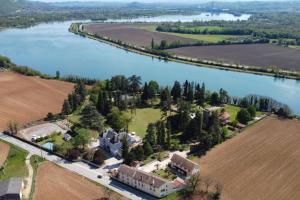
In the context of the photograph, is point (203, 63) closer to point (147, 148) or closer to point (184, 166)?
point (147, 148)

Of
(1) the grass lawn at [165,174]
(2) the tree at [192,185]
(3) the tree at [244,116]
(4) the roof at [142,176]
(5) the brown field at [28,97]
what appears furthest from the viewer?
(5) the brown field at [28,97]

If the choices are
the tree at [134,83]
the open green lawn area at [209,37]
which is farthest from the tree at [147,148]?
the open green lawn area at [209,37]

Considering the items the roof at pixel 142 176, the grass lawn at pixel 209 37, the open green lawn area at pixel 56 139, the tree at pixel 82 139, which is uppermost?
the grass lawn at pixel 209 37

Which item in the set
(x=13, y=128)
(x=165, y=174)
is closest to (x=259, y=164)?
(x=165, y=174)

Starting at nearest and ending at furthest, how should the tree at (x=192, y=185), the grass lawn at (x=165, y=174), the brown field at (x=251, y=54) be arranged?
1. the tree at (x=192, y=185)
2. the grass lawn at (x=165, y=174)
3. the brown field at (x=251, y=54)

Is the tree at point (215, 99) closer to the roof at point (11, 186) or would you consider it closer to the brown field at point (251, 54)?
the roof at point (11, 186)

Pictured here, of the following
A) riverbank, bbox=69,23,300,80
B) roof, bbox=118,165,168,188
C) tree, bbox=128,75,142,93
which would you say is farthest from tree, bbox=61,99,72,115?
riverbank, bbox=69,23,300,80

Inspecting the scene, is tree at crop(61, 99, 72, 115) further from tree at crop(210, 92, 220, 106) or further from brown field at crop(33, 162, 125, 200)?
tree at crop(210, 92, 220, 106)
